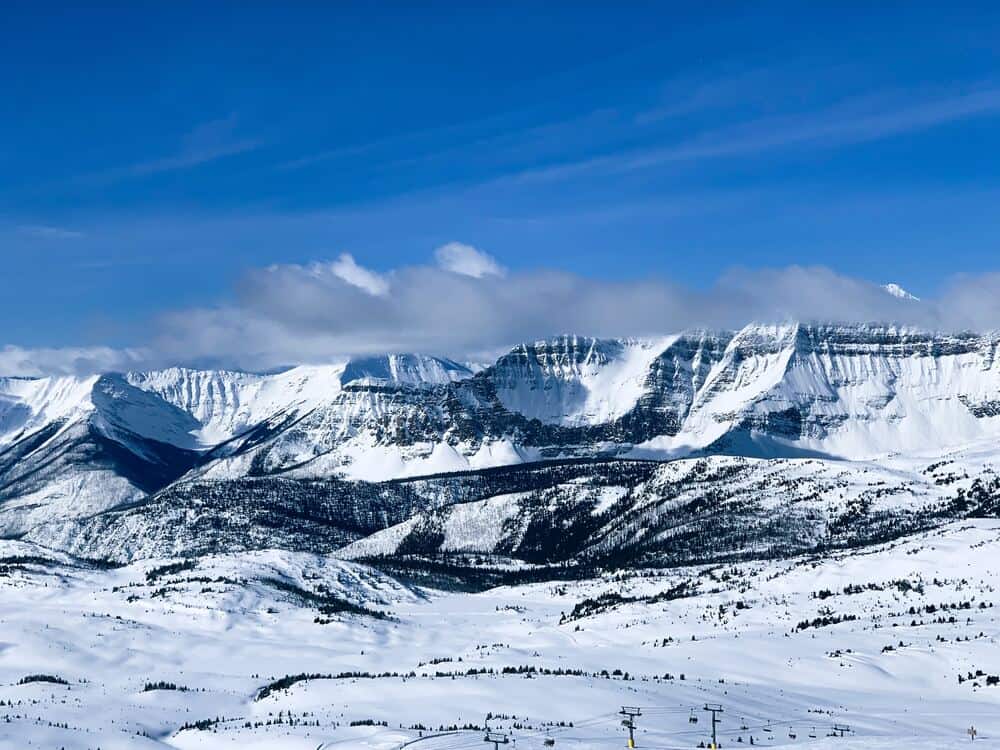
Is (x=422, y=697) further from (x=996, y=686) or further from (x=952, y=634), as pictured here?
(x=952, y=634)

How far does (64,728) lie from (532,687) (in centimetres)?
4932

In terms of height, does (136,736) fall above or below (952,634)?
below

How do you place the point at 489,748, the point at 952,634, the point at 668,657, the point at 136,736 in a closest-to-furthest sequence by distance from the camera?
the point at 489,748 → the point at 136,736 → the point at 952,634 → the point at 668,657

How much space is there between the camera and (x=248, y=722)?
143 metres

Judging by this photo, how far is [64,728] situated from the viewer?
133 meters

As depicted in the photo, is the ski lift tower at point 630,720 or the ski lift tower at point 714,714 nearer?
the ski lift tower at point 630,720

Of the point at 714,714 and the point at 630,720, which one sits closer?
the point at 630,720

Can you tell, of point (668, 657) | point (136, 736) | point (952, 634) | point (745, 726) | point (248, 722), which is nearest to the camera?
point (745, 726)

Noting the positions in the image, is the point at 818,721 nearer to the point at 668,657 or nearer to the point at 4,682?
the point at 668,657

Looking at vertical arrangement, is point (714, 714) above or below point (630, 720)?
below

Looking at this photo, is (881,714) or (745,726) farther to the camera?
(881,714)

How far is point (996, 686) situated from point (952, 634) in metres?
32.6

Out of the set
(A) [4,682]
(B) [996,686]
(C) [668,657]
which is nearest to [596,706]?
(B) [996,686]

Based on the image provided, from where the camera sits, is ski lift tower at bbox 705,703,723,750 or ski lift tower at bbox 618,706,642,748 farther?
ski lift tower at bbox 705,703,723,750
